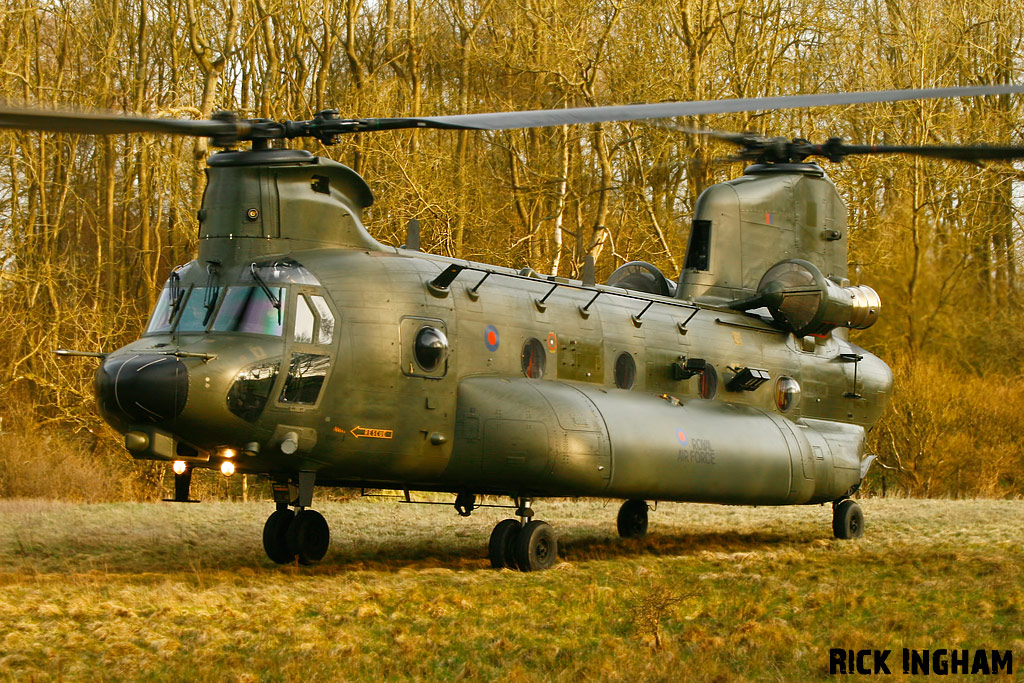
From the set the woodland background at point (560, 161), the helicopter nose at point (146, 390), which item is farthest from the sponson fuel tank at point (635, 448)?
the woodland background at point (560, 161)

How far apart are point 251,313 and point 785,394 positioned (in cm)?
889

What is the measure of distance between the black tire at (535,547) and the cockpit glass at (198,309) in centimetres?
421

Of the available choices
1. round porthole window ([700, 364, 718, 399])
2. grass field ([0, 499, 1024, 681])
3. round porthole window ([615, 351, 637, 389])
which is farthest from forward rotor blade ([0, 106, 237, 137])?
round porthole window ([700, 364, 718, 399])

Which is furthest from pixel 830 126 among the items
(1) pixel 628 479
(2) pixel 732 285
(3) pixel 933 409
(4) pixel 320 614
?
(4) pixel 320 614

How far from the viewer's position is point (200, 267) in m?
13.1

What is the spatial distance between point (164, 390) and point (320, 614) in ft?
8.98

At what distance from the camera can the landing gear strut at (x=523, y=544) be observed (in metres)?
13.6

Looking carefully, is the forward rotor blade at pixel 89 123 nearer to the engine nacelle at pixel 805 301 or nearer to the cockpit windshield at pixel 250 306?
the cockpit windshield at pixel 250 306

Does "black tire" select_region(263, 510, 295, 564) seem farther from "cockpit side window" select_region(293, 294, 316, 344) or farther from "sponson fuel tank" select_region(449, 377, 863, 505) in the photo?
"cockpit side window" select_region(293, 294, 316, 344)

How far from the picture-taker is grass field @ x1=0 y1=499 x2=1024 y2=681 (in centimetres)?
906

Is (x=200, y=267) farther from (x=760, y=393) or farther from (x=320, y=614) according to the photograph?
(x=760, y=393)

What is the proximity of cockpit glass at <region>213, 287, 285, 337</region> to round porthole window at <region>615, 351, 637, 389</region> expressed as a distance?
4.99 meters

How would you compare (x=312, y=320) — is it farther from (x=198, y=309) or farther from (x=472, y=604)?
(x=472, y=604)

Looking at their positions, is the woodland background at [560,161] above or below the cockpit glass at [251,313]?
above
